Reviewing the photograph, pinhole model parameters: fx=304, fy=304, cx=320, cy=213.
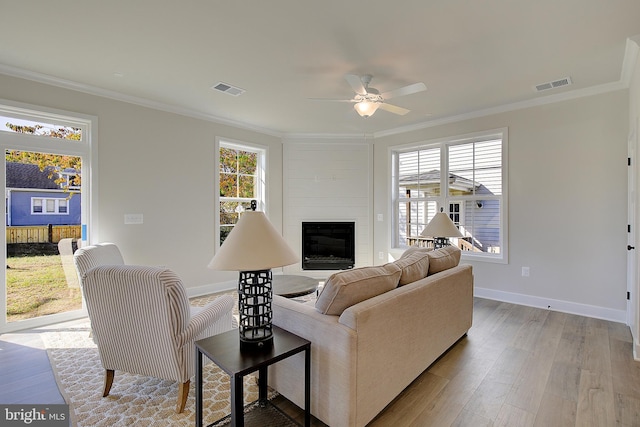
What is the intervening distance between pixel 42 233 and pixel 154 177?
1.36m

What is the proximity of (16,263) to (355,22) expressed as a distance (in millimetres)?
4261

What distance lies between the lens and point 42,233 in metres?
3.49

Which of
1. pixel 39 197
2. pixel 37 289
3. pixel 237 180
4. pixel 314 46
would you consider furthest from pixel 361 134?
pixel 37 289

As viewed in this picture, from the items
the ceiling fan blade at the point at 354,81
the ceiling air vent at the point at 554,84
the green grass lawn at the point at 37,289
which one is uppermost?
the ceiling air vent at the point at 554,84

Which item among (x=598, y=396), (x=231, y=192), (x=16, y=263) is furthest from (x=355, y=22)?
(x=16, y=263)

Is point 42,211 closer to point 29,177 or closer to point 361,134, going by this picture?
point 29,177

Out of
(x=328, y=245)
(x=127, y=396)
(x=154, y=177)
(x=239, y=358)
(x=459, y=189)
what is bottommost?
(x=127, y=396)

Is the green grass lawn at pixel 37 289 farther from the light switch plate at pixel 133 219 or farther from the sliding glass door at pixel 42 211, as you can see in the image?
the light switch plate at pixel 133 219

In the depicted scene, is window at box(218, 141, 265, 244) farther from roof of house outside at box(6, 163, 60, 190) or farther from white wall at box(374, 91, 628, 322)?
white wall at box(374, 91, 628, 322)

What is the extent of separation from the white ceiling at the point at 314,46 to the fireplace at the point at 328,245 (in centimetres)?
254

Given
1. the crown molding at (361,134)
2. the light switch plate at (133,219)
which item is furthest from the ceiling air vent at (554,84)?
the light switch plate at (133,219)

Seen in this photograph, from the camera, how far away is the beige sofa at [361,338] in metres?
1.64

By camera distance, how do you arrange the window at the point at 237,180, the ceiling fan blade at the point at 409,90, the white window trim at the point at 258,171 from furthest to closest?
the window at the point at 237,180 → the white window trim at the point at 258,171 → the ceiling fan blade at the point at 409,90

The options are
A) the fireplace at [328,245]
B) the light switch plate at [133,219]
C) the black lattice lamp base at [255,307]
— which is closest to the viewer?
the black lattice lamp base at [255,307]
